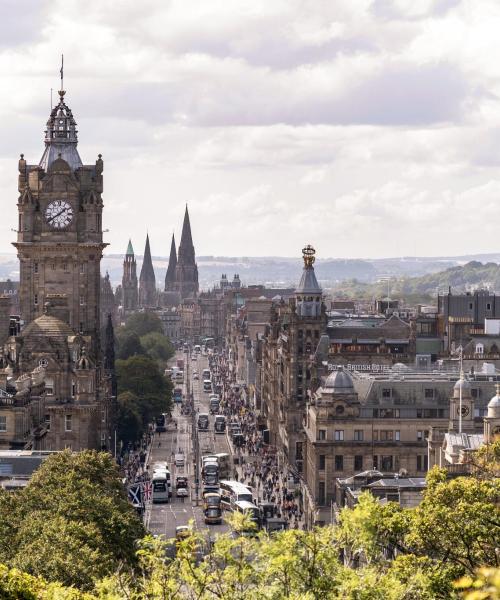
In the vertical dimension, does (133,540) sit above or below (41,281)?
below

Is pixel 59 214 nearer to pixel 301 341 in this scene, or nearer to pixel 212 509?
pixel 301 341

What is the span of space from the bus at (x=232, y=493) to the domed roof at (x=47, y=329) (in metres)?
19.2

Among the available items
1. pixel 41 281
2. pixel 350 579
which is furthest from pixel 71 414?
pixel 350 579

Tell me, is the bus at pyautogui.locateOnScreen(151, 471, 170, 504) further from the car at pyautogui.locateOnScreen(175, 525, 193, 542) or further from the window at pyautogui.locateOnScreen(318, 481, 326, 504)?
the car at pyautogui.locateOnScreen(175, 525, 193, 542)

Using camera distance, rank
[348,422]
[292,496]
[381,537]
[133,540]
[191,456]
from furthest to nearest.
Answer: [191,456], [292,496], [348,422], [133,540], [381,537]

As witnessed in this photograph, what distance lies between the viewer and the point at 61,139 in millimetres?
176125

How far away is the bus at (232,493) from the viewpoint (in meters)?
141

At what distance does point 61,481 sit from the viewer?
97.6 m

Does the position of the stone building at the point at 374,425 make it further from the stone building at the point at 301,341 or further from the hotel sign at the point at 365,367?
the stone building at the point at 301,341

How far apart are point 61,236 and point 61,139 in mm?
11034

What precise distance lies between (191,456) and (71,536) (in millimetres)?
108383

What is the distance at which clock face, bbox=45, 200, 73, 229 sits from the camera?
172000 mm

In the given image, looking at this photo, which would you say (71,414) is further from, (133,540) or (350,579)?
(350,579)

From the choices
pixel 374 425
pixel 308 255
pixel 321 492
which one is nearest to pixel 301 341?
pixel 308 255
